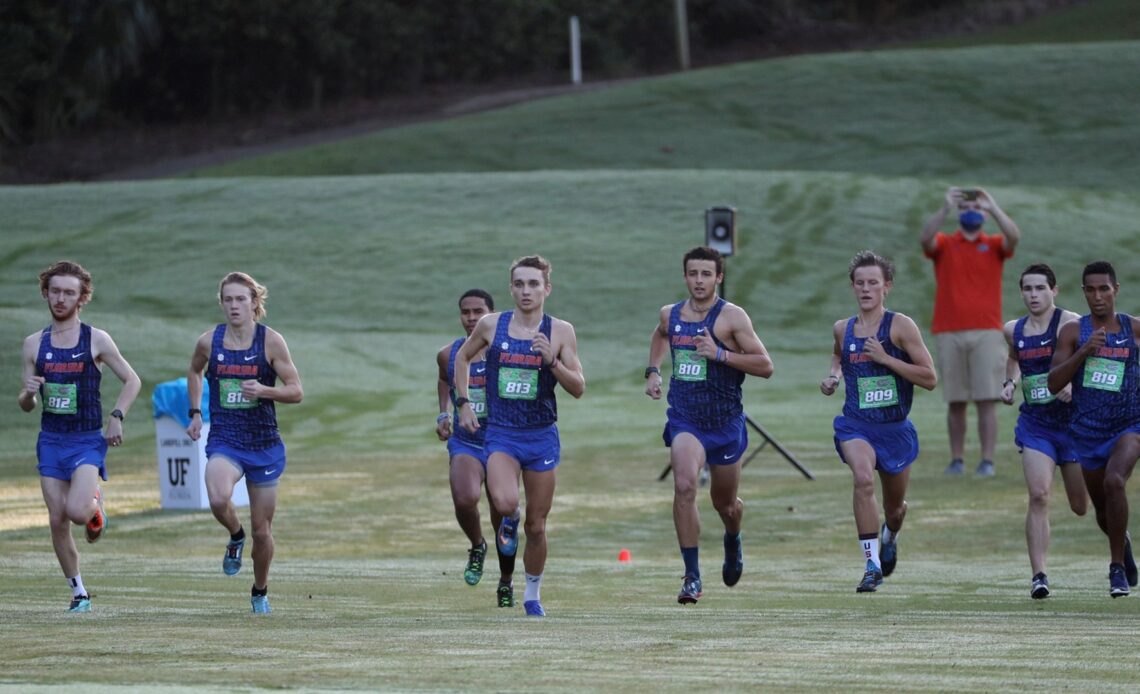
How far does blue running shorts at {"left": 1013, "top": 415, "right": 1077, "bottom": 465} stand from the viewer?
1187cm

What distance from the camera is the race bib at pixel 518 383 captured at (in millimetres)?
11172

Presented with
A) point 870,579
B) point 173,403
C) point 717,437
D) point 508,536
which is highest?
point 717,437

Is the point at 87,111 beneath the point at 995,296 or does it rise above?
above

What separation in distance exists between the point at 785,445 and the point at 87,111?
126ft

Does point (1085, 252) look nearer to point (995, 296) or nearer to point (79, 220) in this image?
point (995, 296)

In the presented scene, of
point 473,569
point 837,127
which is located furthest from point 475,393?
point 837,127

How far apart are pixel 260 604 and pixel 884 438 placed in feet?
14.1

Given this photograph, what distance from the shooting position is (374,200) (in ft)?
134

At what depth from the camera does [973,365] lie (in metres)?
18.5


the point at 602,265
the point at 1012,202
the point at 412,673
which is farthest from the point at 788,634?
the point at 1012,202

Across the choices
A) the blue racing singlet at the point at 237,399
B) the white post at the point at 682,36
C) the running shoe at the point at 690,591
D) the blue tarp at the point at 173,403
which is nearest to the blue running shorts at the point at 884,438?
the running shoe at the point at 690,591

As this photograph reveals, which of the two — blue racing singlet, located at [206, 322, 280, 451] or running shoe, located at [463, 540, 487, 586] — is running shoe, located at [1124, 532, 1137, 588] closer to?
running shoe, located at [463, 540, 487, 586]

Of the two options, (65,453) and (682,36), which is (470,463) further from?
(682,36)

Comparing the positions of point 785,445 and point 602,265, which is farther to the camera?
point 602,265
